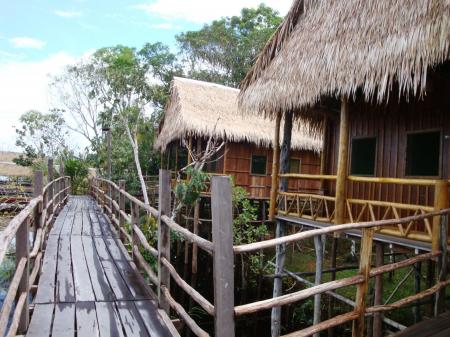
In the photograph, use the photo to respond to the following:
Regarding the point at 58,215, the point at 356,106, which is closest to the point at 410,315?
the point at 356,106

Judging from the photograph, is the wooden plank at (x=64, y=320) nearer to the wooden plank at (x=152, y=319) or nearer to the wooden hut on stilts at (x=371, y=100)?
the wooden plank at (x=152, y=319)

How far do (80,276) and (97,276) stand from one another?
200mm

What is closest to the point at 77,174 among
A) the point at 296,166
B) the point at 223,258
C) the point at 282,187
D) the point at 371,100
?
the point at 296,166

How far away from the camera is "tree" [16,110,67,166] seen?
1035 inches

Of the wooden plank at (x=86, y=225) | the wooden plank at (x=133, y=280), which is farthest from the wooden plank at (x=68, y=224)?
the wooden plank at (x=133, y=280)

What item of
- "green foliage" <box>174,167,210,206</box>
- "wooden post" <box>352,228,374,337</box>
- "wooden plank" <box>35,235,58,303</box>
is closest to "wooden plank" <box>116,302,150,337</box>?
"wooden plank" <box>35,235,58,303</box>

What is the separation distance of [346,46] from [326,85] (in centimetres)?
73

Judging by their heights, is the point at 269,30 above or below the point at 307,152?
above

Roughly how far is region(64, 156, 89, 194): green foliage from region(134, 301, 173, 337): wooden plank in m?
19.9

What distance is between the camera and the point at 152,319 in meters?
3.59

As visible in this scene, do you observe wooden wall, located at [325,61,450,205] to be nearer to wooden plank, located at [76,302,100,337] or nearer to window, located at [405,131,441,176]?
window, located at [405,131,441,176]

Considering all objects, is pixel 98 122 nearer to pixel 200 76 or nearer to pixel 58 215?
pixel 200 76

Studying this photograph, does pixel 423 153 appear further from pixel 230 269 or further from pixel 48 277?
pixel 48 277

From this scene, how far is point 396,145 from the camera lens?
7.23 meters
